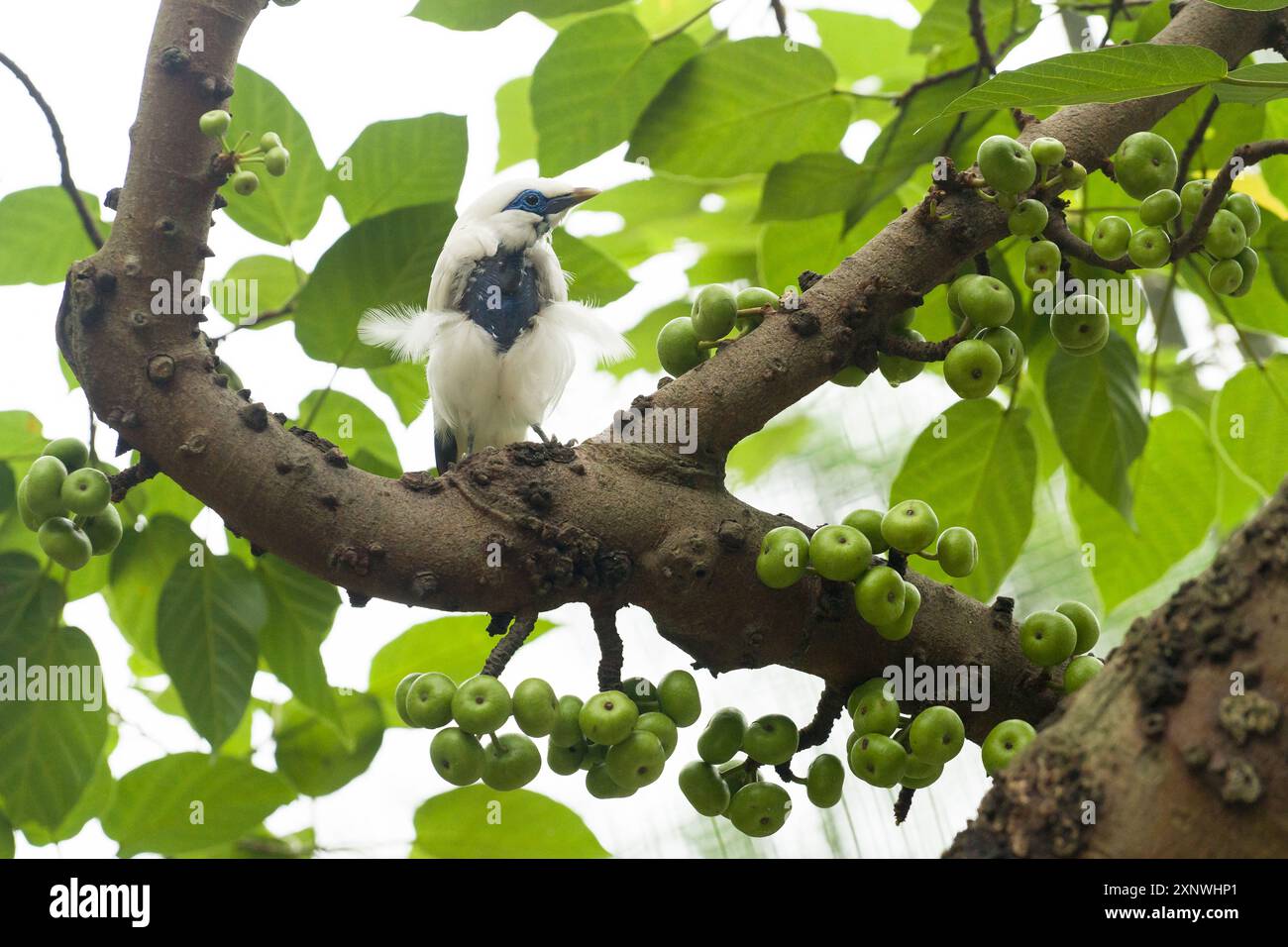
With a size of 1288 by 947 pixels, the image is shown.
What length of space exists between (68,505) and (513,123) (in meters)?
1.44

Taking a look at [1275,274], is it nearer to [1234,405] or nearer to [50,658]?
[1234,405]

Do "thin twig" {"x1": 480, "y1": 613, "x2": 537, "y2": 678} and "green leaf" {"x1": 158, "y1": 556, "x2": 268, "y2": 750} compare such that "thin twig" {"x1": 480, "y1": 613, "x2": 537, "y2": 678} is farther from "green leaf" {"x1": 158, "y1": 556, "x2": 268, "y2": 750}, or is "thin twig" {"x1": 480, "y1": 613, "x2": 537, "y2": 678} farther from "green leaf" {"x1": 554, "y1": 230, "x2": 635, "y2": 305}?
"green leaf" {"x1": 554, "y1": 230, "x2": 635, "y2": 305}

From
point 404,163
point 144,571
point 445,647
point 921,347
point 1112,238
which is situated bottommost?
point 445,647

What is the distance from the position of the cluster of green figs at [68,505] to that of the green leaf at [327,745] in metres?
0.75

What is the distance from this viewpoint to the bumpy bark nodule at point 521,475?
4.46ft

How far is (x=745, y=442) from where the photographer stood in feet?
9.14

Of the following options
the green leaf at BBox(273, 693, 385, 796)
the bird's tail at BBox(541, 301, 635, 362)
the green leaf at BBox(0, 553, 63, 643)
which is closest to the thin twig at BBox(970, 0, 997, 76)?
the bird's tail at BBox(541, 301, 635, 362)

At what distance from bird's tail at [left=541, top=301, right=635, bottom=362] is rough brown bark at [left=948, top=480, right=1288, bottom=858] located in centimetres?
146

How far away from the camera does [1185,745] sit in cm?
87

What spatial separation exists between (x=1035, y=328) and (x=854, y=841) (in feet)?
4.44

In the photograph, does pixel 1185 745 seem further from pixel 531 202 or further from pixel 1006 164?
pixel 531 202

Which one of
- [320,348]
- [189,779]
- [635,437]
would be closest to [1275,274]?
[635,437]

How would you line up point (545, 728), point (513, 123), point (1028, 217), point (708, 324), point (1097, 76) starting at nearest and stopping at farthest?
point (1097, 76)
point (545, 728)
point (1028, 217)
point (708, 324)
point (513, 123)

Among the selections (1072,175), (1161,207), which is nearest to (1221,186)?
(1161,207)
